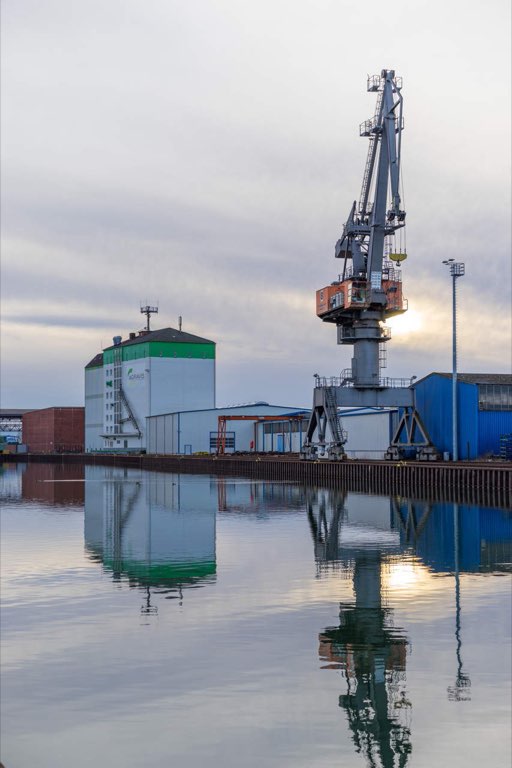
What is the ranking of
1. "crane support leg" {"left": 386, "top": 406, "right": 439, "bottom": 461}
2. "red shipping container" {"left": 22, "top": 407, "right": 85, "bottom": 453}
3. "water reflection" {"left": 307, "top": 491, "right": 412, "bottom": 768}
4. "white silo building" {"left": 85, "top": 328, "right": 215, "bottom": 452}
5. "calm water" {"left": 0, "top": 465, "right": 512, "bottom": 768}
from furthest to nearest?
"red shipping container" {"left": 22, "top": 407, "right": 85, "bottom": 453}, "white silo building" {"left": 85, "top": 328, "right": 215, "bottom": 452}, "crane support leg" {"left": 386, "top": 406, "right": 439, "bottom": 461}, "water reflection" {"left": 307, "top": 491, "right": 412, "bottom": 768}, "calm water" {"left": 0, "top": 465, "right": 512, "bottom": 768}

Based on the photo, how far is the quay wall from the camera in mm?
42688

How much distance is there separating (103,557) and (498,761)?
15.9 metres

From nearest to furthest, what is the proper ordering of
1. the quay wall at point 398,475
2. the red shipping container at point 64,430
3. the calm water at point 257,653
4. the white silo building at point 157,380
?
the calm water at point 257,653 < the quay wall at point 398,475 < the white silo building at point 157,380 < the red shipping container at point 64,430

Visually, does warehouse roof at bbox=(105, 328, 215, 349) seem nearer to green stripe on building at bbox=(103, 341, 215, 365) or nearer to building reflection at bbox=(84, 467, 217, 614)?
Result: green stripe on building at bbox=(103, 341, 215, 365)

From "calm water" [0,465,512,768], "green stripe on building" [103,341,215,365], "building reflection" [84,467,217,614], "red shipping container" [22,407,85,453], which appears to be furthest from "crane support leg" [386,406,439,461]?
"red shipping container" [22,407,85,453]

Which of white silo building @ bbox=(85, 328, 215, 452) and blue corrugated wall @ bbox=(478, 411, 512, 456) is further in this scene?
white silo building @ bbox=(85, 328, 215, 452)

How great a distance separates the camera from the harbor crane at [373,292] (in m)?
58.0

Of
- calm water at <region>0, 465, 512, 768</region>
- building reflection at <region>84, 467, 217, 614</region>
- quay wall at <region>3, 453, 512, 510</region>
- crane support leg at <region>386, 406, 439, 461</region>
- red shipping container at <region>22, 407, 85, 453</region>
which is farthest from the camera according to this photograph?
red shipping container at <region>22, 407, 85, 453</region>

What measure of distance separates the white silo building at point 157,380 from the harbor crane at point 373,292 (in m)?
54.8

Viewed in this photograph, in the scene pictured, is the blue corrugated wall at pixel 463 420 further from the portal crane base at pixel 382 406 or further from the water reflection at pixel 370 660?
the water reflection at pixel 370 660

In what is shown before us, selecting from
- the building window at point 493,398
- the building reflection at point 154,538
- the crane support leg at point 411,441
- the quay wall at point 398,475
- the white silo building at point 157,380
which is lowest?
the building reflection at point 154,538

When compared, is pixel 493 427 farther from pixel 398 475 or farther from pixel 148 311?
pixel 148 311

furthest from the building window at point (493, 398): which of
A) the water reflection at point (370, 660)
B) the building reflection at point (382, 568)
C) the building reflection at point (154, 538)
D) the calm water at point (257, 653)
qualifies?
the water reflection at point (370, 660)

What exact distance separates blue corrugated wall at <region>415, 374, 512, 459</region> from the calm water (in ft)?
95.1
